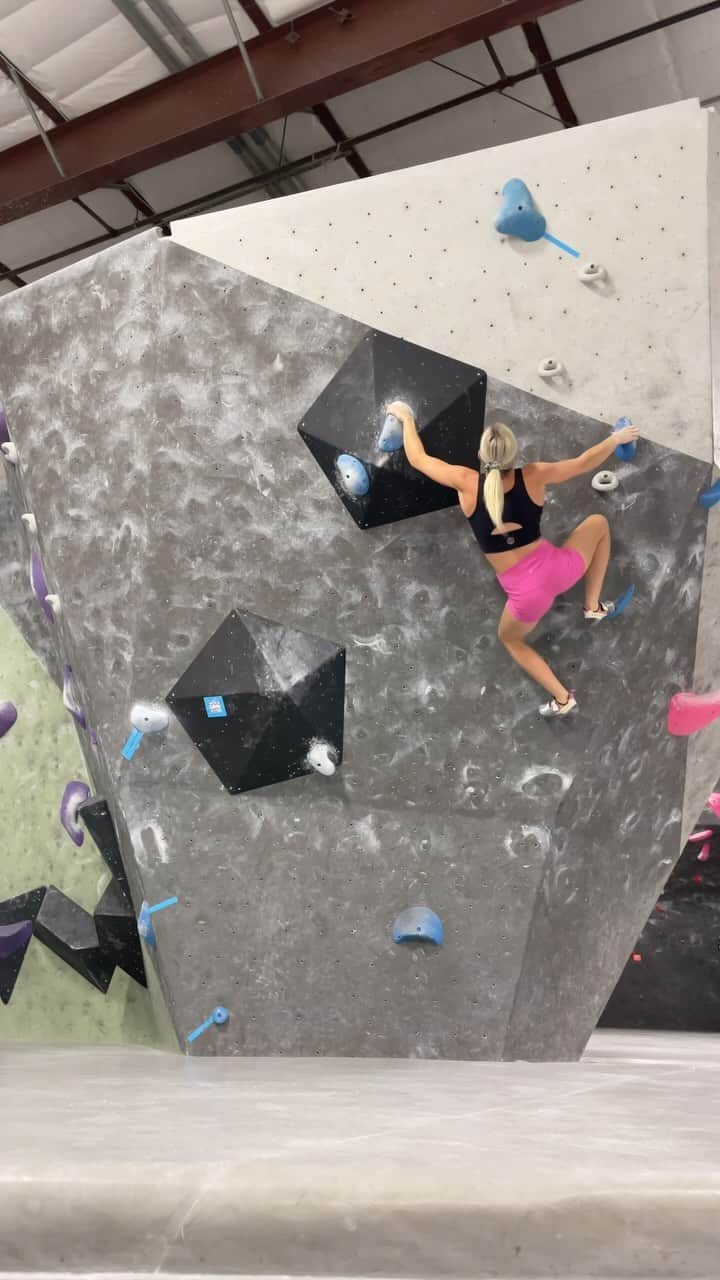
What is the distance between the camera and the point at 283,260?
4.21 m

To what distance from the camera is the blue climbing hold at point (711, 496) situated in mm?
3984

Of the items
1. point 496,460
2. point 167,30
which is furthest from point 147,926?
point 167,30

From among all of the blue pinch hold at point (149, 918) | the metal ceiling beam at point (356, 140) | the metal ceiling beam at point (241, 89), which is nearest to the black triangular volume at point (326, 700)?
the blue pinch hold at point (149, 918)

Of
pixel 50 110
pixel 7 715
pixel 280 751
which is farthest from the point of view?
pixel 50 110

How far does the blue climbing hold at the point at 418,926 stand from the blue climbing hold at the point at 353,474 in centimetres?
184

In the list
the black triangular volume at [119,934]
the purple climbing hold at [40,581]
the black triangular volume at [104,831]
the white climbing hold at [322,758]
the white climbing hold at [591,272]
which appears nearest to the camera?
the white climbing hold at [591,272]

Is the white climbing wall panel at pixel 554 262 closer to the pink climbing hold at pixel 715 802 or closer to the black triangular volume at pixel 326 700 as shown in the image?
the black triangular volume at pixel 326 700

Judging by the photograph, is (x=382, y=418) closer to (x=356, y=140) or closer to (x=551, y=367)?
(x=551, y=367)

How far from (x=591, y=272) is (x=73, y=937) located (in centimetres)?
472

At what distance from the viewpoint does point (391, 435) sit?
13.5ft

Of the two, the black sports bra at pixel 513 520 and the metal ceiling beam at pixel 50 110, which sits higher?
the metal ceiling beam at pixel 50 110

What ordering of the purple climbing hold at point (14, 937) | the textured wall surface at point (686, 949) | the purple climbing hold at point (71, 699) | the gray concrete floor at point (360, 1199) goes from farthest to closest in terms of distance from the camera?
the textured wall surface at point (686, 949), the purple climbing hold at point (14, 937), the purple climbing hold at point (71, 699), the gray concrete floor at point (360, 1199)

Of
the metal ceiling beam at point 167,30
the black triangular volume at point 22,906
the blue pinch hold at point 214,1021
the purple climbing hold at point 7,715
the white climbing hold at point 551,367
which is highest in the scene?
the metal ceiling beam at point 167,30

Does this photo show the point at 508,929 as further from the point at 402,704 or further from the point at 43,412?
the point at 43,412
